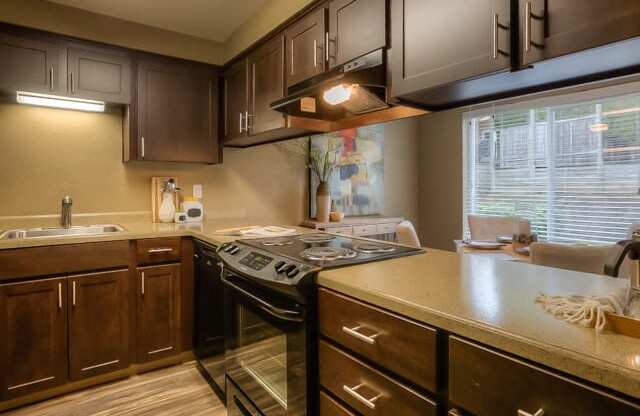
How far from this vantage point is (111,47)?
256 cm

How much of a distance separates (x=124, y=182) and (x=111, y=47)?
97 cm

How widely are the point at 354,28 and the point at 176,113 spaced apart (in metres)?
1.63

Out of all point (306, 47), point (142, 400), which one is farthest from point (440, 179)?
point (142, 400)

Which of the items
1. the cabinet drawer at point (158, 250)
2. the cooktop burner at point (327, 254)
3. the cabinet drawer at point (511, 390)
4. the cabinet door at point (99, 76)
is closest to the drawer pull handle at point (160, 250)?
the cabinet drawer at point (158, 250)

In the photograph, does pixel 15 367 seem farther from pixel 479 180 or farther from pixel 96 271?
pixel 479 180

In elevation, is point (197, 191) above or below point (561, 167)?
below

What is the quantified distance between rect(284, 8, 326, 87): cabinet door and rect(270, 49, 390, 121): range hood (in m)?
0.13

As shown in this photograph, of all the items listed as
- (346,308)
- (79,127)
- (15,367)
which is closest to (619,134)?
(346,308)

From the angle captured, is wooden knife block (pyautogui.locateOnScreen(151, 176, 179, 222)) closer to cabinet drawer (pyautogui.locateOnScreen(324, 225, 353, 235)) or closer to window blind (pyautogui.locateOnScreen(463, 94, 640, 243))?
cabinet drawer (pyautogui.locateOnScreen(324, 225, 353, 235))

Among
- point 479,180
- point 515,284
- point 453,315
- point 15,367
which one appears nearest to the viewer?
point 453,315

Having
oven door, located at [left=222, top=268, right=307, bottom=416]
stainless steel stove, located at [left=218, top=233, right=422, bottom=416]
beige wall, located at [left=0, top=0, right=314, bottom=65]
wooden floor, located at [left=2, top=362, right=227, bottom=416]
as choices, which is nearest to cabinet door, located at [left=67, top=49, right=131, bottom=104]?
beige wall, located at [left=0, top=0, right=314, bottom=65]

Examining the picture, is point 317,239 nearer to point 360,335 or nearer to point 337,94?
point 337,94

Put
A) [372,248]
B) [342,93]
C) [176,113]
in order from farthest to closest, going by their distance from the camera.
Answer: [176,113]
[342,93]
[372,248]

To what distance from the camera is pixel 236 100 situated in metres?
2.81
